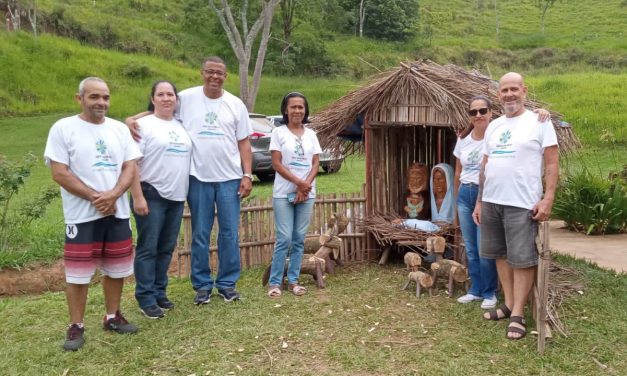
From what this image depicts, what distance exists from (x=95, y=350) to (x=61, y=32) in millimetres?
27636

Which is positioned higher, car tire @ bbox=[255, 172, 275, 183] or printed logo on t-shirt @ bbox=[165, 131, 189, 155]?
printed logo on t-shirt @ bbox=[165, 131, 189, 155]

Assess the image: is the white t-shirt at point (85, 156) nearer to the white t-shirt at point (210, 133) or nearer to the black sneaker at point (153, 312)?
the white t-shirt at point (210, 133)

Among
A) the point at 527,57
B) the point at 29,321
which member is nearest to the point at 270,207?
the point at 29,321

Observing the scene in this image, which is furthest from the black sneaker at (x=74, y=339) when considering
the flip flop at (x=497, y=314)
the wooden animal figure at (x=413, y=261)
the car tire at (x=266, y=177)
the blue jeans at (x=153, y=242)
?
the car tire at (x=266, y=177)

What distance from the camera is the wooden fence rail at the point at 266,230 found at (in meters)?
6.24

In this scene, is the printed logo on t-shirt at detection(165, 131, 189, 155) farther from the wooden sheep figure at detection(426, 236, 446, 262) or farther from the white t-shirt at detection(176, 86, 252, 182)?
the wooden sheep figure at detection(426, 236, 446, 262)

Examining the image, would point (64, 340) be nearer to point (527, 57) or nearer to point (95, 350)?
point (95, 350)

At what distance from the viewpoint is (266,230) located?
6535mm

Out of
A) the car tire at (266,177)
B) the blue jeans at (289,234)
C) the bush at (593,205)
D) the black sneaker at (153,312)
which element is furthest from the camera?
the car tire at (266,177)

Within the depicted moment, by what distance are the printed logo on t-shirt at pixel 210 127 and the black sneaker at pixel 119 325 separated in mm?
1549

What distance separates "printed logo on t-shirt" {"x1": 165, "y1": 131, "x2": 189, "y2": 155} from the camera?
4.62 meters

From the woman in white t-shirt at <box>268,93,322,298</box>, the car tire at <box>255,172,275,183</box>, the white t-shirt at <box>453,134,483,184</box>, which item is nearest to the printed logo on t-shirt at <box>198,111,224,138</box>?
the woman in white t-shirt at <box>268,93,322,298</box>

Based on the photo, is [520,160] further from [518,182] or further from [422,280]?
[422,280]

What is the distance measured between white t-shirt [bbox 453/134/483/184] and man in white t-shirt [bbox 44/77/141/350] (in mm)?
2670
